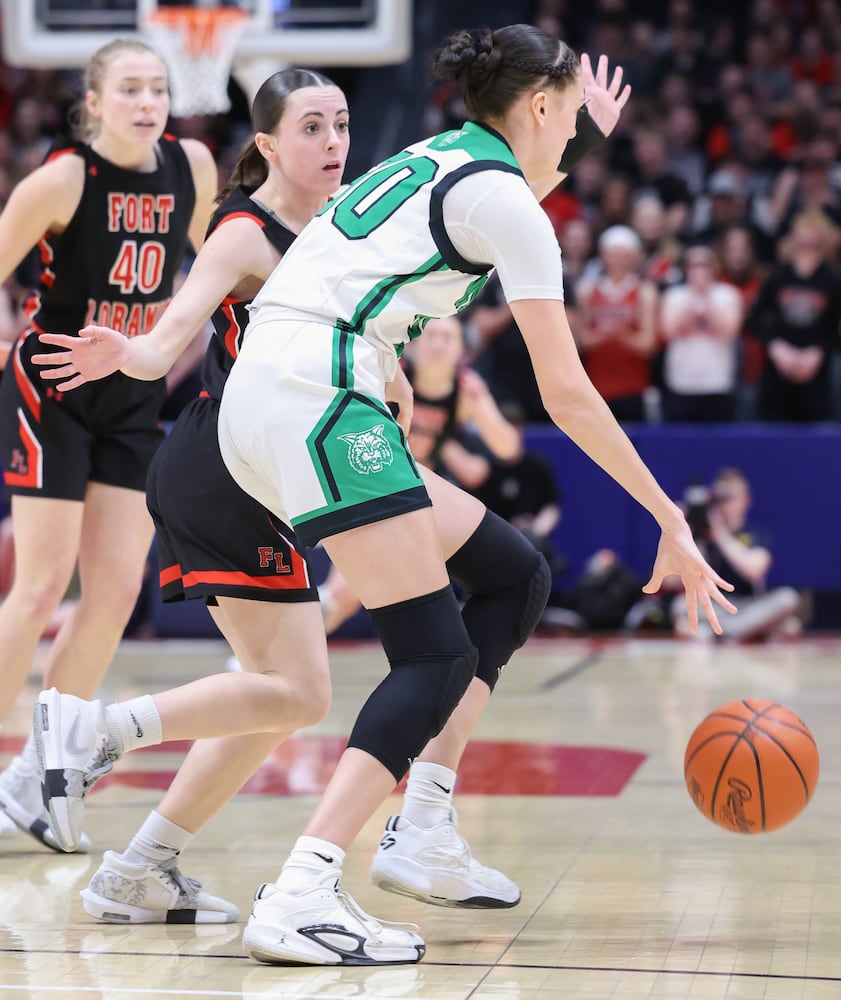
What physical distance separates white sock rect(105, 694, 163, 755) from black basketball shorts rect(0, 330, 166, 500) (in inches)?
50.2

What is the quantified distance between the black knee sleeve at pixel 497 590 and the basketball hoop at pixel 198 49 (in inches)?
284

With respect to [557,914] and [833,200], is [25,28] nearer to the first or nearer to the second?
[833,200]

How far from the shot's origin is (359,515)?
3.28 m

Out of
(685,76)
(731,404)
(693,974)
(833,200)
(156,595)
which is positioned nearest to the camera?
(693,974)

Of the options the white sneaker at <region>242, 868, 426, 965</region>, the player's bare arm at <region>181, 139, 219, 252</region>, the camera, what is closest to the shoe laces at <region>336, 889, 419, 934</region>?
the white sneaker at <region>242, 868, 426, 965</region>

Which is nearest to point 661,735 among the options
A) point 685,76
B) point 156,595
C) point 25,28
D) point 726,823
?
point 726,823

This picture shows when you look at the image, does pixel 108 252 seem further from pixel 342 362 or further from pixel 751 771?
pixel 751 771

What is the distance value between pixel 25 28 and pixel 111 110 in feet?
21.9

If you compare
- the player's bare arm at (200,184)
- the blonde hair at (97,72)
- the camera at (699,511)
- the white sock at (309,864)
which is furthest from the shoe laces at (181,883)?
the camera at (699,511)

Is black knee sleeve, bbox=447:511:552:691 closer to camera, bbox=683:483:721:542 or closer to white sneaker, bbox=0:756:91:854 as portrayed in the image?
white sneaker, bbox=0:756:91:854

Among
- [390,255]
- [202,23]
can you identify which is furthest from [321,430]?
[202,23]

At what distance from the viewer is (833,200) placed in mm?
13492

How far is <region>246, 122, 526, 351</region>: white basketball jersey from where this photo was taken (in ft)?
10.9

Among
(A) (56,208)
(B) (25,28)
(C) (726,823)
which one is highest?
(B) (25,28)
